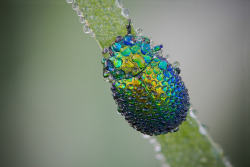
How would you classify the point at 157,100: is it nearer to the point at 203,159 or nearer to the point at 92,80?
the point at 203,159

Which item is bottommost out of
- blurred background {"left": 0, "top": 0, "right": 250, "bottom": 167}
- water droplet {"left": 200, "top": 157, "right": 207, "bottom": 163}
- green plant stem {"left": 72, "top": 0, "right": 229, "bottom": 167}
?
water droplet {"left": 200, "top": 157, "right": 207, "bottom": 163}

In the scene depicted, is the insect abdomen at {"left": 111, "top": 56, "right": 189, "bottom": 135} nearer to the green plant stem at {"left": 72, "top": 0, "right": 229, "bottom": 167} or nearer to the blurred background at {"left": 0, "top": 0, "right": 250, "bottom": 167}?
the green plant stem at {"left": 72, "top": 0, "right": 229, "bottom": 167}

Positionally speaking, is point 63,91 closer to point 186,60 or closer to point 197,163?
point 186,60

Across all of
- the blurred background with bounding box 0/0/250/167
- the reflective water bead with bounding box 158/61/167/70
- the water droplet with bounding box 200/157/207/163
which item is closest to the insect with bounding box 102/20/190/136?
the reflective water bead with bounding box 158/61/167/70

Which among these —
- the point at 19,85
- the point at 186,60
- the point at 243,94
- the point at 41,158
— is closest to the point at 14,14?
the point at 19,85

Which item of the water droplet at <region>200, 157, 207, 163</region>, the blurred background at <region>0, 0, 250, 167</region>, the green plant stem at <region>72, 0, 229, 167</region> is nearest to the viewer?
the green plant stem at <region>72, 0, 229, 167</region>

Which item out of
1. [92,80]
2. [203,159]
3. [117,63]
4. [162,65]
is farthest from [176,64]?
[92,80]

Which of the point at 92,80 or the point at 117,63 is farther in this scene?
the point at 92,80
